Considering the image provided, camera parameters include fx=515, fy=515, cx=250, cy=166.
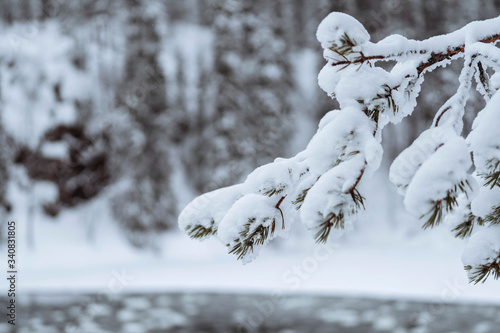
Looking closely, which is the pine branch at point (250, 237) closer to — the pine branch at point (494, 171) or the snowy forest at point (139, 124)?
the pine branch at point (494, 171)

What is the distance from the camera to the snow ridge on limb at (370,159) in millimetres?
1537

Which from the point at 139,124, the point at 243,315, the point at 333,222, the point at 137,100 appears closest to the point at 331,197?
the point at 333,222

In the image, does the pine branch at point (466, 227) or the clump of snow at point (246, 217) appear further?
the pine branch at point (466, 227)

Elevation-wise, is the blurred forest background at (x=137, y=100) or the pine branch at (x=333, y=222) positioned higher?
the blurred forest background at (x=137, y=100)

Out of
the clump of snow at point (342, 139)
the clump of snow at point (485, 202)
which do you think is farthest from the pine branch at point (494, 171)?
the clump of snow at point (342, 139)

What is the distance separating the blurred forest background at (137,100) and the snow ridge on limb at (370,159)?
1906 centimetres

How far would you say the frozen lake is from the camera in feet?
37.3

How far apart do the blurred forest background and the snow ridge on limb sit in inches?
751

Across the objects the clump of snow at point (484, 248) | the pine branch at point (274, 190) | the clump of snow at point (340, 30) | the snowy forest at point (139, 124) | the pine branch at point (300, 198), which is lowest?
the clump of snow at point (484, 248)

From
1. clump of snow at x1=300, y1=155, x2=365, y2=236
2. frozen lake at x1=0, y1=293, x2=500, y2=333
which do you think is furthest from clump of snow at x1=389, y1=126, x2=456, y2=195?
frozen lake at x1=0, y1=293, x2=500, y2=333

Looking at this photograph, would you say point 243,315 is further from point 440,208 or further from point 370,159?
point 440,208

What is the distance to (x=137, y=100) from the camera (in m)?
22.4

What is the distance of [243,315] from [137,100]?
1263cm

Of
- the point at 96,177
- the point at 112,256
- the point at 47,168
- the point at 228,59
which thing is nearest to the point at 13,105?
the point at 47,168
